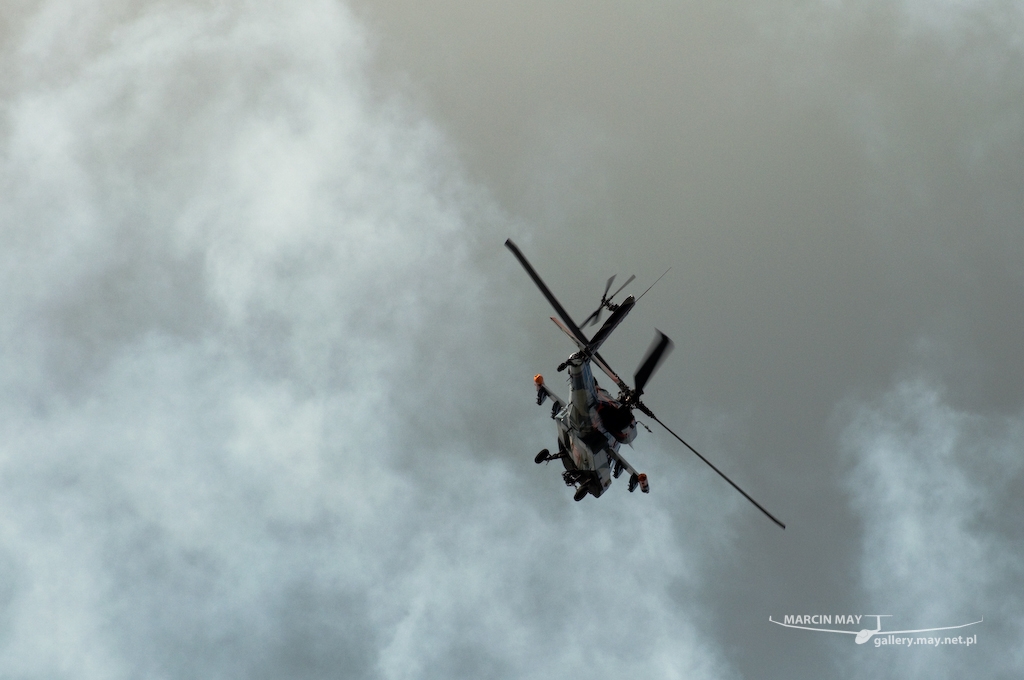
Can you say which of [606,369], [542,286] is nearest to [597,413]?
[606,369]

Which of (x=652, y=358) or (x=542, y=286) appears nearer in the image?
(x=542, y=286)

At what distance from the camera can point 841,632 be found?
111688 mm

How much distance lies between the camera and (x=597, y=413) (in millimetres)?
85875

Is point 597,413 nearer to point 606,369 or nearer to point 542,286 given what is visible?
point 606,369

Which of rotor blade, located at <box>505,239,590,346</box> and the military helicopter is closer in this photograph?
rotor blade, located at <box>505,239,590,346</box>

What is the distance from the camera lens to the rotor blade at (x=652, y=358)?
260ft

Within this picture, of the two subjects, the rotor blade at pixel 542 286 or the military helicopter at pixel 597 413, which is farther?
the military helicopter at pixel 597 413

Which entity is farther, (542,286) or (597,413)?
(597,413)

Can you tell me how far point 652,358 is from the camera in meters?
80.3

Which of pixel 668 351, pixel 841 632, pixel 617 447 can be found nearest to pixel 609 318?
pixel 668 351

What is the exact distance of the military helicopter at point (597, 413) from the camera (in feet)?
269

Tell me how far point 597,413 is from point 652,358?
28.9 ft

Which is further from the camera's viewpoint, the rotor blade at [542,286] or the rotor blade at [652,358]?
the rotor blade at [652,358]

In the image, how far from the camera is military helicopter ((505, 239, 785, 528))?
81.9 meters
